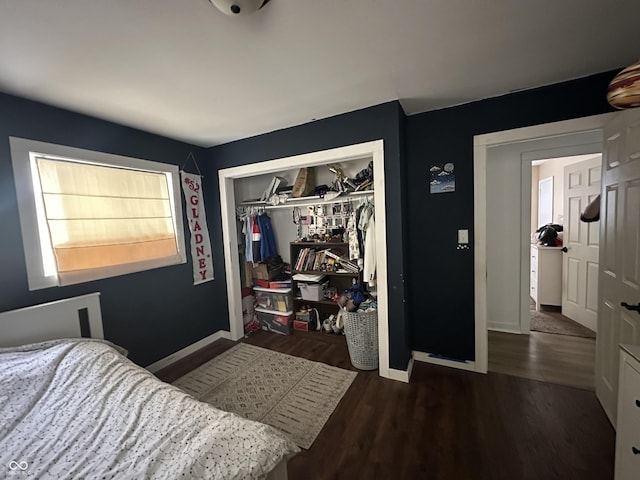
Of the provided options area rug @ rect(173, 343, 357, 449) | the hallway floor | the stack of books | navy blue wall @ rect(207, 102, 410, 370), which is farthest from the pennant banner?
the hallway floor

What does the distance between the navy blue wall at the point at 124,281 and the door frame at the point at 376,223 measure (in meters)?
0.17

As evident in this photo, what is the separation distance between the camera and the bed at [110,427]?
34.9 inches

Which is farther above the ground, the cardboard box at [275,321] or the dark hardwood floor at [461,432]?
the cardboard box at [275,321]

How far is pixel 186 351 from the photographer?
2.84 m

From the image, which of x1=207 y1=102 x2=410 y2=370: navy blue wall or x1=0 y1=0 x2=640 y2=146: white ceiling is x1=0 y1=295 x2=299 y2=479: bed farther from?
x1=0 y1=0 x2=640 y2=146: white ceiling

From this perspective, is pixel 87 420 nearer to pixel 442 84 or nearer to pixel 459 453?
pixel 459 453

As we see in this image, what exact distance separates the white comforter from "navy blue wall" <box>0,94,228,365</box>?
694mm

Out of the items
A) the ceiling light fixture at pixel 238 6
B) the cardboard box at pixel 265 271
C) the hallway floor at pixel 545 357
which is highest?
the ceiling light fixture at pixel 238 6

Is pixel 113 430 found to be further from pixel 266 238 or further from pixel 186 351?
pixel 266 238

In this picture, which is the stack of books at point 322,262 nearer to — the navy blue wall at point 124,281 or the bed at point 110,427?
the navy blue wall at point 124,281

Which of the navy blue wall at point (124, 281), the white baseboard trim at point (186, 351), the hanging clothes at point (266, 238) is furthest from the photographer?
the hanging clothes at point (266, 238)

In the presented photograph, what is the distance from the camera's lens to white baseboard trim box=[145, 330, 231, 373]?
8.38 feet

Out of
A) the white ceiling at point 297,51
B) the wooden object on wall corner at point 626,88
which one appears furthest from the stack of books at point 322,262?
the wooden object on wall corner at point 626,88

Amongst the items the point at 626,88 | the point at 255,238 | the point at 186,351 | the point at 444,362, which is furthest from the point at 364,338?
the point at 626,88
